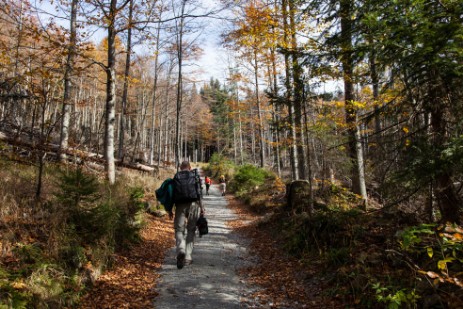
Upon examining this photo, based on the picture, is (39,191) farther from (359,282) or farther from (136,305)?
(359,282)

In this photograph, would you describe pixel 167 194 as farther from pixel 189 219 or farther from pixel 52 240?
pixel 52 240

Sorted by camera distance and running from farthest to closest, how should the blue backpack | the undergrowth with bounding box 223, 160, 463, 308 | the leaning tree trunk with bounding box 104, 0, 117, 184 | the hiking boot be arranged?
the leaning tree trunk with bounding box 104, 0, 117, 184, the blue backpack, the hiking boot, the undergrowth with bounding box 223, 160, 463, 308

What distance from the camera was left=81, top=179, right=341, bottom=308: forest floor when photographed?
3.96 meters

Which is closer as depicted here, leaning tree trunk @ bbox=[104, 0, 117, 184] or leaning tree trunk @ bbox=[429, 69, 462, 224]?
leaning tree trunk @ bbox=[429, 69, 462, 224]

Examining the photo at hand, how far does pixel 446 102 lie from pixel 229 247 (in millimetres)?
5229

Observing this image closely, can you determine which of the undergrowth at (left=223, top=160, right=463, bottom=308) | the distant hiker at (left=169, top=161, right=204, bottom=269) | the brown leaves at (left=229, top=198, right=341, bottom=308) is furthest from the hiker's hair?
the undergrowth at (left=223, top=160, right=463, bottom=308)

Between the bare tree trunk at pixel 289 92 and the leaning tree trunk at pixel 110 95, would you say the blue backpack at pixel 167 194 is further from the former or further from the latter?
the leaning tree trunk at pixel 110 95

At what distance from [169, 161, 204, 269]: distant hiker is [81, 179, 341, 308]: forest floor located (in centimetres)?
31

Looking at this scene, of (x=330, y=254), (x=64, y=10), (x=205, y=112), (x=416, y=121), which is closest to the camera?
(x=416, y=121)

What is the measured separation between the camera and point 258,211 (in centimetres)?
1180

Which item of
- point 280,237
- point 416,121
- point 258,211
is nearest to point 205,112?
point 258,211

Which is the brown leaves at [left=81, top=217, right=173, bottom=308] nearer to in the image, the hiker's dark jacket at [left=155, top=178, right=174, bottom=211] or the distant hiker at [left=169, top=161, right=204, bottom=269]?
the distant hiker at [left=169, top=161, right=204, bottom=269]

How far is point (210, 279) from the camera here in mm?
4746

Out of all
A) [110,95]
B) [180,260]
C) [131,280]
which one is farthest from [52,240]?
[110,95]
